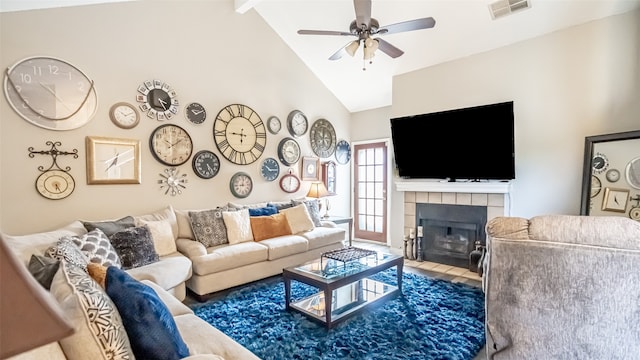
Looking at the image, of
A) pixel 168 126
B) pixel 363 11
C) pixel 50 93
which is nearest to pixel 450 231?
pixel 363 11

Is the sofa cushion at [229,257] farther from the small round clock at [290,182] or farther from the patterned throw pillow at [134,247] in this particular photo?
the small round clock at [290,182]

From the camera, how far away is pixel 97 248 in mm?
2355

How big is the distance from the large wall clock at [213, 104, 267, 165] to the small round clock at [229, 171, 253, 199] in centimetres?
20

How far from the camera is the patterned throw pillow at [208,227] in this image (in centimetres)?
359

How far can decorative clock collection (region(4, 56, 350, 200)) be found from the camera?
294 cm

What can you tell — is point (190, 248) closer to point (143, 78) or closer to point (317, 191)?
point (143, 78)

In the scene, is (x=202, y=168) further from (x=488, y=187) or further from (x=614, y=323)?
(x=614, y=323)

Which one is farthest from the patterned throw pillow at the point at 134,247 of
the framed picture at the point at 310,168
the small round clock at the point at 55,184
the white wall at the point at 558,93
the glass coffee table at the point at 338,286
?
the white wall at the point at 558,93

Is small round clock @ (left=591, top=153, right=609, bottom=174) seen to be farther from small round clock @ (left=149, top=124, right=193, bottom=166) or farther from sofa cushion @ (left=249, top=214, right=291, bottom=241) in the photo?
small round clock @ (left=149, top=124, right=193, bottom=166)

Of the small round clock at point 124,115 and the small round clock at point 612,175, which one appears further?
the small round clock at point 124,115

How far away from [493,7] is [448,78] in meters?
1.05

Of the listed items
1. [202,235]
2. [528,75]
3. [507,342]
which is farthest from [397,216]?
[507,342]

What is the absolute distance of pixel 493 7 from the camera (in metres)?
3.37

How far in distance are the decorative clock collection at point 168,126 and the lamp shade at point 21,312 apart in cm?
349
